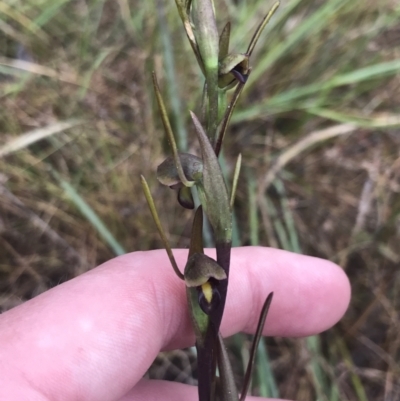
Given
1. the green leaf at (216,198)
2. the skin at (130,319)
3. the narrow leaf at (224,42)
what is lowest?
the skin at (130,319)

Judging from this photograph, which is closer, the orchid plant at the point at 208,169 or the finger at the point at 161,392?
the orchid plant at the point at 208,169

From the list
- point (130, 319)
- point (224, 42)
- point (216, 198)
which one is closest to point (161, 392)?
point (130, 319)

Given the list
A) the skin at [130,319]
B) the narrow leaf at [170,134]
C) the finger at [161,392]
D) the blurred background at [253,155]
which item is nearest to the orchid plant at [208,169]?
the narrow leaf at [170,134]

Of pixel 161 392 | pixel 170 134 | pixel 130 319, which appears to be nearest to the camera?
pixel 170 134

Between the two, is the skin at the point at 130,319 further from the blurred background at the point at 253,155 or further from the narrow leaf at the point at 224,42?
the narrow leaf at the point at 224,42

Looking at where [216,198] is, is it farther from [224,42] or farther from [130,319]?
[130,319]

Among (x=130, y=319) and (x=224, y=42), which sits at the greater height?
(x=224, y=42)

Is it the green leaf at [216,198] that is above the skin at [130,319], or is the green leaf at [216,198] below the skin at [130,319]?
above

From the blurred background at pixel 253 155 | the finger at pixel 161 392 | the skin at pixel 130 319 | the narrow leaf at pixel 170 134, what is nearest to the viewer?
the narrow leaf at pixel 170 134
